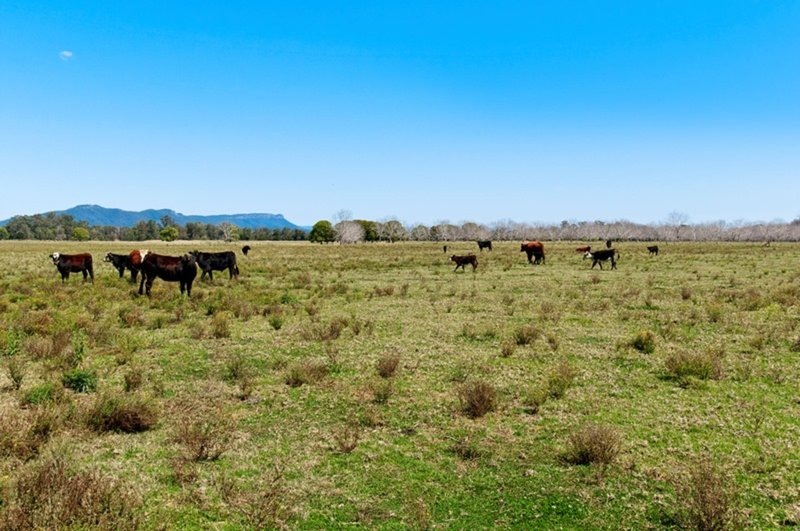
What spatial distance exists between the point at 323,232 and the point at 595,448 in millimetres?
153071

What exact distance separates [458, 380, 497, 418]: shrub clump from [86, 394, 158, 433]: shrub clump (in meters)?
4.98

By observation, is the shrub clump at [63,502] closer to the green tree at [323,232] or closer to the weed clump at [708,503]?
the weed clump at [708,503]

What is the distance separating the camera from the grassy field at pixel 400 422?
508 cm

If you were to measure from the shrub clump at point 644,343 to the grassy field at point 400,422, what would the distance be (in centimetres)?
6

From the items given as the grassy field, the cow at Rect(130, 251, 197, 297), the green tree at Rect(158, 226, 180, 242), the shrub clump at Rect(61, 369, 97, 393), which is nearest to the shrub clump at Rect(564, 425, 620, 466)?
the grassy field

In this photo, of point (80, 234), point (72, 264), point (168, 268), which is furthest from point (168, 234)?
point (168, 268)

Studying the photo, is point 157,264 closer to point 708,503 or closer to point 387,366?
point 387,366

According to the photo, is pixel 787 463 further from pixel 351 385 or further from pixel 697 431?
pixel 351 385

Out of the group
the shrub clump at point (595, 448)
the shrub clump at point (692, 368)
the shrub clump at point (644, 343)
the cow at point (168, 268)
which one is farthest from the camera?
the cow at point (168, 268)

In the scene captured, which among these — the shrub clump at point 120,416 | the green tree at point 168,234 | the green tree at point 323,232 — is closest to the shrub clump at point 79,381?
the shrub clump at point 120,416

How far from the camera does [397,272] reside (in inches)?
1417

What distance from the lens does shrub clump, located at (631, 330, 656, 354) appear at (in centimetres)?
1185

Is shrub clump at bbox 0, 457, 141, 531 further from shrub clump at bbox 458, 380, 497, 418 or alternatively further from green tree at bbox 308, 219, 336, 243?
green tree at bbox 308, 219, 336, 243

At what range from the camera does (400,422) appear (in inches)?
301
